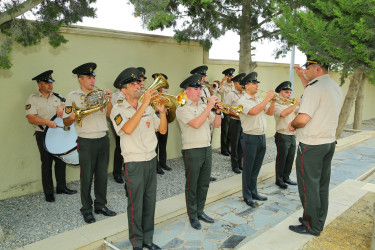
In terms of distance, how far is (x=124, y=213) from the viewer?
4.45 m

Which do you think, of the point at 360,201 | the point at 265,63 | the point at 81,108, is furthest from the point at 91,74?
the point at 265,63

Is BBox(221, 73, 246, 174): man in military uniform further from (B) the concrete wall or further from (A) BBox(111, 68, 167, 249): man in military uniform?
(A) BBox(111, 68, 167, 249): man in military uniform

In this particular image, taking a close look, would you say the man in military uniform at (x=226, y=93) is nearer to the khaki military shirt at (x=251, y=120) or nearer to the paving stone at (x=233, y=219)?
the khaki military shirt at (x=251, y=120)

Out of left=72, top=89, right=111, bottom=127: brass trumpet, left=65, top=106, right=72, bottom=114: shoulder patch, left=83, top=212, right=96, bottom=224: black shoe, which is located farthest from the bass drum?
left=83, top=212, right=96, bottom=224: black shoe

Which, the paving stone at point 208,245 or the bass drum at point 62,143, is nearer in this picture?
the paving stone at point 208,245

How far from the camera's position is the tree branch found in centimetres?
348

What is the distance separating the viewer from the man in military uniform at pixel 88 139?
4.19 m

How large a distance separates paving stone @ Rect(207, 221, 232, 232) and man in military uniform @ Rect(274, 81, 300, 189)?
2104mm

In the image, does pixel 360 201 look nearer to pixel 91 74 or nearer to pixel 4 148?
pixel 91 74

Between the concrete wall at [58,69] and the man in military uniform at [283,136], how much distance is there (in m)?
3.14

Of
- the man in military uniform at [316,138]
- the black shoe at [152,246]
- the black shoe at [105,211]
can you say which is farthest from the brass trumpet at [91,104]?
the man in military uniform at [316,138]

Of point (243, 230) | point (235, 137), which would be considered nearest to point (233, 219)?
point (243, 230)

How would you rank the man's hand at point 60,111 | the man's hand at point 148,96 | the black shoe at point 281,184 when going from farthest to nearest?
the black shoe at point 281,184 < the man's hand at point 60,111 < the man's hand at point 148,96

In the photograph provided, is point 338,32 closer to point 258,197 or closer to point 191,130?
point 191,130
